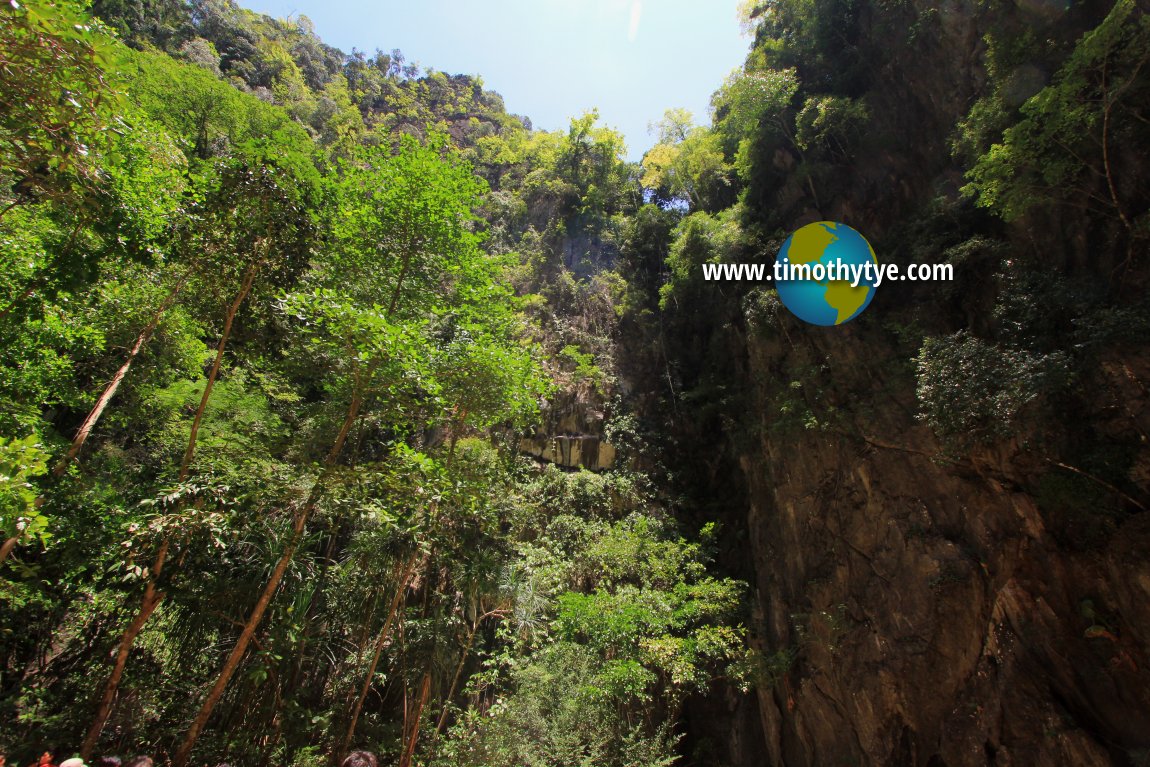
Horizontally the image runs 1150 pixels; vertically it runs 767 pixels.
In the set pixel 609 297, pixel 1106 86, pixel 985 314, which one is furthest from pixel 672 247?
pixel 1106 86

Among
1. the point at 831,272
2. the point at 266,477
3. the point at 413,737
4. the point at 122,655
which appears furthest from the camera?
the point at 831,272

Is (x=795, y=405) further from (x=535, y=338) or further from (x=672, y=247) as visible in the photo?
(x=535, y=338)

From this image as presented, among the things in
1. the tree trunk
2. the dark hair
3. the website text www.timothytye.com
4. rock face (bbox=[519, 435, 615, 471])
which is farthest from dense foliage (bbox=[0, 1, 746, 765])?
the website text www.timothytye.com

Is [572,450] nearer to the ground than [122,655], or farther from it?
farther from it

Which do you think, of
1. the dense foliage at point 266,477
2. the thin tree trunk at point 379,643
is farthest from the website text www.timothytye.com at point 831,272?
the thin tree trunk at point 379,643

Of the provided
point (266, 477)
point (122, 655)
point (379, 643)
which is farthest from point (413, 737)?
point (266, 477)

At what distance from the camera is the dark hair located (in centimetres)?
623

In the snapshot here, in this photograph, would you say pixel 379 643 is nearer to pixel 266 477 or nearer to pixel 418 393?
pixel 266 477

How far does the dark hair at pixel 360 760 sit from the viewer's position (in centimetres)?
623

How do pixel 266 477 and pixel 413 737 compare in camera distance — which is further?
pixel 413 737

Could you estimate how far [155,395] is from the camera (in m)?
8.72

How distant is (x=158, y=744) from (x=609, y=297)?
1572 centimetres

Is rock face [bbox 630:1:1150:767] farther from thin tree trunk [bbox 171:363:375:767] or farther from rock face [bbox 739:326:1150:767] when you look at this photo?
thin tree trunk [bbox 171:363:375:767]

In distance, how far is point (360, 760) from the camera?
630cm
